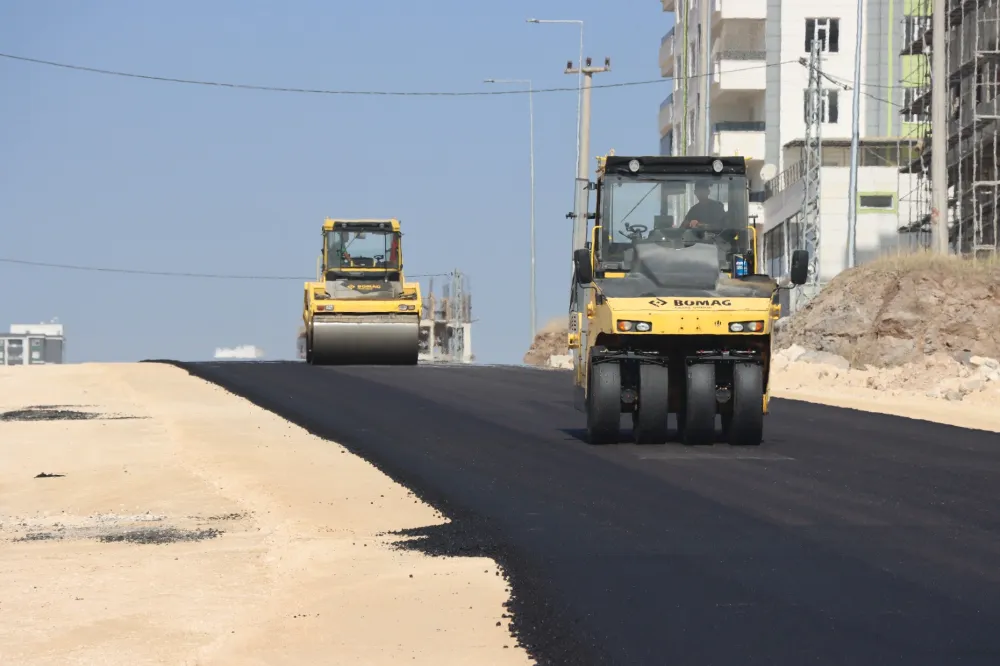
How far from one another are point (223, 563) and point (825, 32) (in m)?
68.7

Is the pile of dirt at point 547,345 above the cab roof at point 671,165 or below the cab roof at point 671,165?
below

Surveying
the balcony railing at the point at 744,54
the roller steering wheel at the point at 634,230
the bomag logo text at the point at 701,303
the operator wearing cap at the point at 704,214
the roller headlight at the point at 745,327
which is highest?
the balcony railing at the point at 744,54

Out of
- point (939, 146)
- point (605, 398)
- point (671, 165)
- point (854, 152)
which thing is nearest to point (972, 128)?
point (854, 152)

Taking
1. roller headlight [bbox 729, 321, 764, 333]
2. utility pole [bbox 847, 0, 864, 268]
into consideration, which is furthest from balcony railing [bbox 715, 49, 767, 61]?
roller headlight [bbox 729, 321, 764, 333]

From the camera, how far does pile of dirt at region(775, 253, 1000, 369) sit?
4012 cm

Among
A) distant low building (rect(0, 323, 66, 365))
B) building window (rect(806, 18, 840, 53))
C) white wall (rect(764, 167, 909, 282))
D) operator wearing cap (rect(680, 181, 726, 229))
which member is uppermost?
building window (rect(806, 18, 840, 53))

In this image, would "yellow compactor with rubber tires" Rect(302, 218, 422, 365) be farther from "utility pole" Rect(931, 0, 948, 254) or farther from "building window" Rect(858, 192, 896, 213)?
"building window" Rect(858, 192, 896, 213)

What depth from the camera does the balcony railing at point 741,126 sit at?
7694cm

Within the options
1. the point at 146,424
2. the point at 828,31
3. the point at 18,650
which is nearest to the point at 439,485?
the point at 18,650

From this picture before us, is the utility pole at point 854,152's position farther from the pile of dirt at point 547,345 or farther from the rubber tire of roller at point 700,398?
the rubber tire of roller at point 700,398

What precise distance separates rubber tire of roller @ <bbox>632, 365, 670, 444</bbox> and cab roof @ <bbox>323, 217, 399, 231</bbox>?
21789mm

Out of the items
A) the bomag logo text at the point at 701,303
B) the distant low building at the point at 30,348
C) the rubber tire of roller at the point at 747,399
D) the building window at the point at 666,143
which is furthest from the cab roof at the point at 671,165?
the distant low building at the point at 30,348

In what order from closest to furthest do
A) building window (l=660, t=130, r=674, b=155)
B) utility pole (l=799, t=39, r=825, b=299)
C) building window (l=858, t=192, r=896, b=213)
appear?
utility pole (l=799, t=39, r=825, b=299), building window (l=858, t=192, r=896, b=213), building window (l=660, t=130, r=674, b=155)

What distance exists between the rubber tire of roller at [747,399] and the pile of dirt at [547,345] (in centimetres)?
4989
